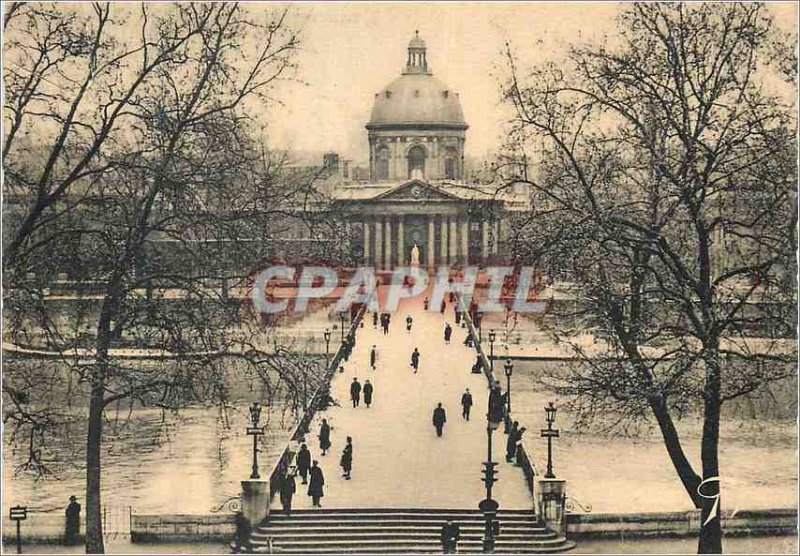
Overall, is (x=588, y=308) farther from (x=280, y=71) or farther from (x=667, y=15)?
(x=280, y=71)

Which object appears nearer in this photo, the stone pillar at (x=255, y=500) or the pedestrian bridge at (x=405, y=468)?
the pedestrian bridge at (x=405, y=468)

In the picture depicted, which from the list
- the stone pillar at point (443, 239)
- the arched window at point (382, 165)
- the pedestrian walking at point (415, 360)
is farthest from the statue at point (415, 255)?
the pedestrian walking at point (415, 360)

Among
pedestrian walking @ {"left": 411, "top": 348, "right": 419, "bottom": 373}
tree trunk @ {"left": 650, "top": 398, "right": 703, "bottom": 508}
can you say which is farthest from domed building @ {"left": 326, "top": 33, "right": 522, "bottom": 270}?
tree trunk @ {"left": 650, "top": 398, "right": 703, "bottom": 508}

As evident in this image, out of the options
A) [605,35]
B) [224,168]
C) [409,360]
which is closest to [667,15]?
[605,35]

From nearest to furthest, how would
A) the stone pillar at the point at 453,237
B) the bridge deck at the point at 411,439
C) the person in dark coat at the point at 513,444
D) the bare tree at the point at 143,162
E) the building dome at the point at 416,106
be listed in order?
the bare tree at the point at 143,162, the bridge deck at the point at 411,439, the person in dark coat at the point at 513,444, the building dome at the point at 416,106, the stone pillar at the point at 453,237

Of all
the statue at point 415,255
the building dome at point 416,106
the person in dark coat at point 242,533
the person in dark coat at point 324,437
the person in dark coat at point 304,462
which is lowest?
the person in dark coat at point 242,533

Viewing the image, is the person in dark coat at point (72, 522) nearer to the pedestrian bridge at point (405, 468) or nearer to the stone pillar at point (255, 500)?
the stone pillar at point (255, 500)

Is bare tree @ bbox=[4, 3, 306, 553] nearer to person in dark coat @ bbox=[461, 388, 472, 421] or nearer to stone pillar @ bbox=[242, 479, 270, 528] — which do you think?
stone pillar @ bbox=[242, 479, 270, 528]

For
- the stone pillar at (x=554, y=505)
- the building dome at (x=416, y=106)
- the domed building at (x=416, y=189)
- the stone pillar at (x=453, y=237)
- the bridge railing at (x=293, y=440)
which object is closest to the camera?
the stone pillar at (x=554, y=505)

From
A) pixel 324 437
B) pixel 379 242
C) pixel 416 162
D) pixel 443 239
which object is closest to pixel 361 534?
pixel 324 437
